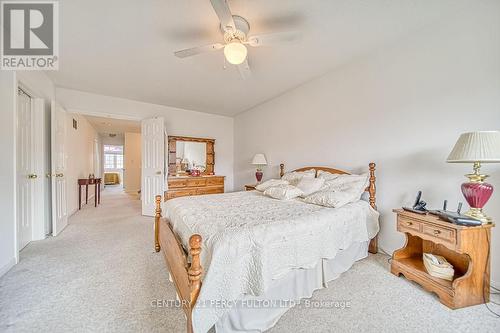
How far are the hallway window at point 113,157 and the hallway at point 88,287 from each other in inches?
362

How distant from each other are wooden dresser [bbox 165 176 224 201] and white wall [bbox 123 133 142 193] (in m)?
4.87

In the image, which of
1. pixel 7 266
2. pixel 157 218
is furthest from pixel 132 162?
pixel 157 218

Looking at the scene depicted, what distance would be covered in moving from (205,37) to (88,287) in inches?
112

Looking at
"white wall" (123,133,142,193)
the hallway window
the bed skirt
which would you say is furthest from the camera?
the hallway window

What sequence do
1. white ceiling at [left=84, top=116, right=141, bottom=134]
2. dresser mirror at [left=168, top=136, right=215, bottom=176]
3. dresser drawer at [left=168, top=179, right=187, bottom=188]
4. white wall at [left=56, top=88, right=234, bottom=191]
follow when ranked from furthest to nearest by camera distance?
white ceiling at [left=84, top=116, right=141, bottom=134], dresser mirror at [left=168, top=136, right=215, bottom=176], dresser drawer at [left=168, top=179, right=187, bottom=188], white wall at [left=56, top=88, right=234, bottom=191]

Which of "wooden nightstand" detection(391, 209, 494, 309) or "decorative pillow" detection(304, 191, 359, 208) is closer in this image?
"wooden nightstand" detection(391, 209, 494, 309)

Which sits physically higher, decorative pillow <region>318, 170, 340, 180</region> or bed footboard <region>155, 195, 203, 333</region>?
decorative pillow <region>318, 170, 340, 180</region>

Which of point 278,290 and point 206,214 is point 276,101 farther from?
point 278,290

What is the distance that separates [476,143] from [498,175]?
553 mm

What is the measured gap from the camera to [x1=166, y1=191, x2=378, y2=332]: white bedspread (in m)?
1.25

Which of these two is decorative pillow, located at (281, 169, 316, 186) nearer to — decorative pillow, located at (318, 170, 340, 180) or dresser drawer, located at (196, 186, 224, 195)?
decorative pillow, located at (318, 170, 340, 180)

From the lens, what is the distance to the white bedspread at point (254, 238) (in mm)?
1255

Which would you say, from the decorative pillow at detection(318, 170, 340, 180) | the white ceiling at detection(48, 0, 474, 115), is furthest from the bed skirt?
the white ceiling at detection(48, 0, 474, 115)

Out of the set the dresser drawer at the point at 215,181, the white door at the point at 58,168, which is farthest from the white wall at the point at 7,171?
the dresser drawer at the point at 215,181
